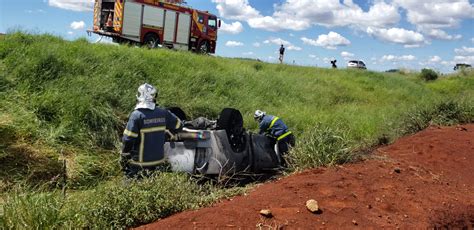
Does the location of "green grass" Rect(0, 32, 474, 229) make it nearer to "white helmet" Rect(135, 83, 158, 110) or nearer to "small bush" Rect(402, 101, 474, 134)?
"small bush" Rect(402, 101, 474, 134)

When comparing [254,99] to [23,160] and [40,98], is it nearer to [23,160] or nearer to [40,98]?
[40,98]

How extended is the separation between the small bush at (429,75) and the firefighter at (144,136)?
105ft

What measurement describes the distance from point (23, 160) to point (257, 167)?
139 inches

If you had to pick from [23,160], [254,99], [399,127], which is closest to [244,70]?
[254,99]

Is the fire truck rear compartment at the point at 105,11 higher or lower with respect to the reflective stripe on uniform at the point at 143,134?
higher

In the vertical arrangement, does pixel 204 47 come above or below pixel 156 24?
below

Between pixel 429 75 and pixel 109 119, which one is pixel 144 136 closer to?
pixel 109 119

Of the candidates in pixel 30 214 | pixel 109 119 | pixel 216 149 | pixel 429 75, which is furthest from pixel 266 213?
pixel 429 75

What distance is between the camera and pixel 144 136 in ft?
18.7

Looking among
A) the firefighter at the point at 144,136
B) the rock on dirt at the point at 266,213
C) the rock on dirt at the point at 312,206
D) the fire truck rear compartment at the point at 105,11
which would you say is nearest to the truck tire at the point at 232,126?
the firefighter at the point at 144,136

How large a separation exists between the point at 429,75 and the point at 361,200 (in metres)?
33.0

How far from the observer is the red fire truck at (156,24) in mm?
20750

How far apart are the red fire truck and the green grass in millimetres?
7001

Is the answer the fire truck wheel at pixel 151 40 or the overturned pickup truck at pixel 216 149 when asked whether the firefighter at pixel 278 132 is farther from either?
the fire truck wheel at pixel 151 40
